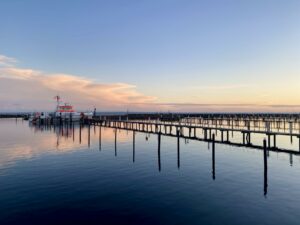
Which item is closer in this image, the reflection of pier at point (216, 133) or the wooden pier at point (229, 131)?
the reflection of pier at point (216, 133)

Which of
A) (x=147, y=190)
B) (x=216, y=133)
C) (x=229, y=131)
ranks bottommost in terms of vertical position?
(x=147, y=190)

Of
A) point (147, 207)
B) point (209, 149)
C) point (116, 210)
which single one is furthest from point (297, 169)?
point (116, 210)

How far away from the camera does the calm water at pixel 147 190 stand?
15.8 metres

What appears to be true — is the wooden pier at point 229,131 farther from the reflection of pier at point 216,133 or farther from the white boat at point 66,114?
the white boat at point 66,114

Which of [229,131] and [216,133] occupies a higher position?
[216,133]

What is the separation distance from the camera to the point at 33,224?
1462 cm

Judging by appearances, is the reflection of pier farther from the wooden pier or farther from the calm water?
the calm water

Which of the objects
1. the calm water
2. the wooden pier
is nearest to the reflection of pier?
the wooden pier

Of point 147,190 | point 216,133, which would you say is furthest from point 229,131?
point 147,190

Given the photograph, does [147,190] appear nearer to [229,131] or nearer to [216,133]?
[216,133]

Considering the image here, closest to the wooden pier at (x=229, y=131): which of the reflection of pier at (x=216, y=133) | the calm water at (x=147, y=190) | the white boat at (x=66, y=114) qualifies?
the reflection of pier at (x=216, y=133)

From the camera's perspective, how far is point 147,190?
20.7 m

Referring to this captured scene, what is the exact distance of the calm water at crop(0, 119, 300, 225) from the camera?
15820 mm

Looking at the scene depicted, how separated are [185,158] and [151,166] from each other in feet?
20.1
